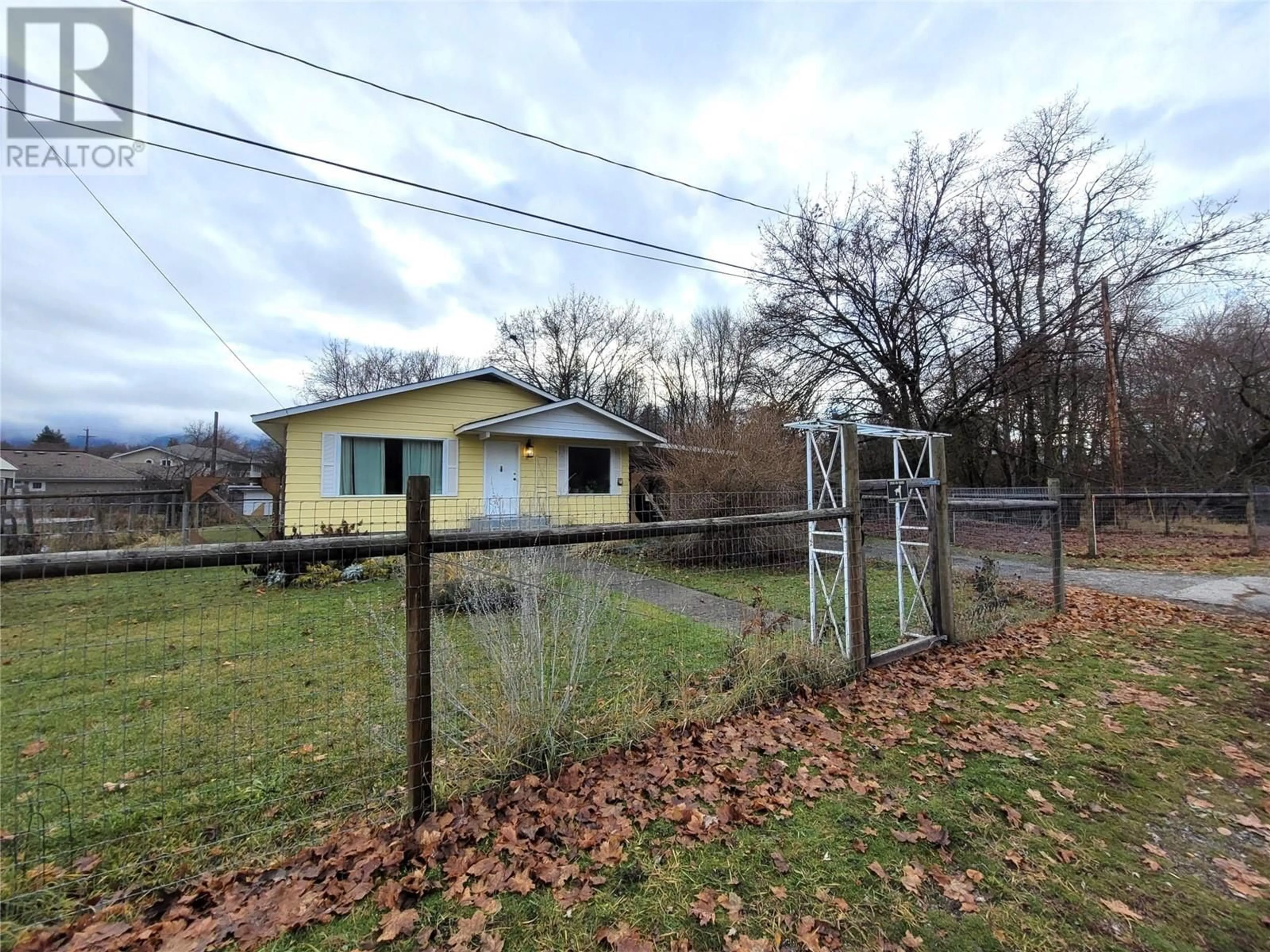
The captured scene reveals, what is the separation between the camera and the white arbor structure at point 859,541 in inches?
158

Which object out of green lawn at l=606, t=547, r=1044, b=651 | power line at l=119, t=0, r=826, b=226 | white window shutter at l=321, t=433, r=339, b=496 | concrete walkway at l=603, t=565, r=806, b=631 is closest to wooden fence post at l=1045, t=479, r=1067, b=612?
green lawn at l=606, t=547, r=1044, b=651

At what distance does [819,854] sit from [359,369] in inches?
1551

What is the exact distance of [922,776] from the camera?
8.58 feet

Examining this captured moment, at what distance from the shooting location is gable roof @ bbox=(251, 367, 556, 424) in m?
9.34

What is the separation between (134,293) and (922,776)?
16171 millimetres

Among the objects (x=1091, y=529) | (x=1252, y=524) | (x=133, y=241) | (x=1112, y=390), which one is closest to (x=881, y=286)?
(x=1112, y=390)

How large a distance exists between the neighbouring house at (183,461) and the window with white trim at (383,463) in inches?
862

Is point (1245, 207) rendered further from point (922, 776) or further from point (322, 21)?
point (322, 21)

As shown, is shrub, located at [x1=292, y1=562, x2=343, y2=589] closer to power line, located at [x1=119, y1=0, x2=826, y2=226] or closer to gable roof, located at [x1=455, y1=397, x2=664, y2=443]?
gable roof, located at [x1=455, y1=397, x2=664, y2=443]

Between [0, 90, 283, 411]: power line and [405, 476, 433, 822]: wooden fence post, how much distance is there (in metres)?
6.15

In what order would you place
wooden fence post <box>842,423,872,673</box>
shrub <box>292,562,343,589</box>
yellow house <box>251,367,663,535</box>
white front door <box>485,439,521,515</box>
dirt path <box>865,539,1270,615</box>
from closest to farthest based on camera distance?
wooden fence post <box>842,423,872,673</box> → dirt path <box>865,539,1270,615</box> → shrub <box>292,562,343,589</box> → yellow house <box>251,367,663,535</box> → white front door <box>485,439,521,515</box>

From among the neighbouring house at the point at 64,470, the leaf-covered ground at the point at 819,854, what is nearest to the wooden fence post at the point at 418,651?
the leaf-covered ground at the point at 819,854

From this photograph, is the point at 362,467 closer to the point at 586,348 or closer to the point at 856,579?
the point at 856,579

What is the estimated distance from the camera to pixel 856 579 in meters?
3.97
